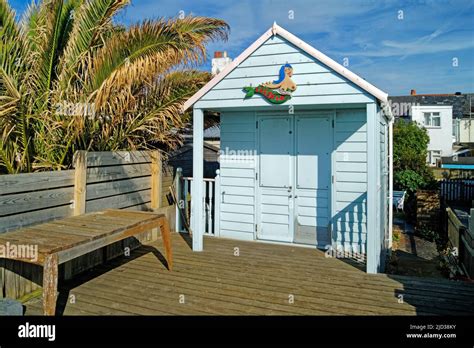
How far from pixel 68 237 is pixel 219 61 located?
21.7ft

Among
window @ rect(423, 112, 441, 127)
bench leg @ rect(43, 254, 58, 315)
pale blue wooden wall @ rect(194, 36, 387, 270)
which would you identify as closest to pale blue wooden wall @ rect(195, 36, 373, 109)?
pale blue wooden wall @ rect(194, 36, 387, 270)

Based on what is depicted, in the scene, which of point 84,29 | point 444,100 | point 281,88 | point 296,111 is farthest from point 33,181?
point 444,100

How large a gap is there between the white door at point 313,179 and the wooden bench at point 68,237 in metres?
2.47

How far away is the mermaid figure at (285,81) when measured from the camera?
5012mm

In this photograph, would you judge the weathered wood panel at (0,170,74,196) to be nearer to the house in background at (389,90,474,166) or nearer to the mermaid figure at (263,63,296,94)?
the mermaid figure at (263,63,296,94)

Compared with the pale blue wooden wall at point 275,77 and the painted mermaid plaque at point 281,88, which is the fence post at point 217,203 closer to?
the pale blue wooden wall at point 275,77

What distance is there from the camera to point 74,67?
5.31 meters

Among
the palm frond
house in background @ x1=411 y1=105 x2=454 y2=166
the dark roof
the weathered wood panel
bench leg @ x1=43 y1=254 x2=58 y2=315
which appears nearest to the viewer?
bench leg @ x1=43 y1=254 x2=58 y2=315

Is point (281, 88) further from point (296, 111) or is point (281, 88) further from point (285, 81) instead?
point (296, 111)

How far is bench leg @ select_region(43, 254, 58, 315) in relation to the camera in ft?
10.3

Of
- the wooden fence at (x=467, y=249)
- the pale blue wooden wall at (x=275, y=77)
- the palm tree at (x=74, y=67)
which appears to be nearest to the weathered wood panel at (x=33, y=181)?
the palm tree at (x=74, y=67)

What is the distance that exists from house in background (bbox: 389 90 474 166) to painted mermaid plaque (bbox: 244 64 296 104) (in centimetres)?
2351

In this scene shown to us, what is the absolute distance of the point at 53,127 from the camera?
505 centimetres
